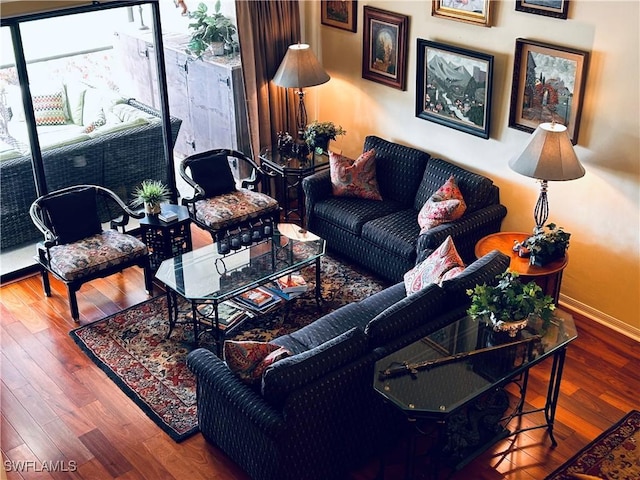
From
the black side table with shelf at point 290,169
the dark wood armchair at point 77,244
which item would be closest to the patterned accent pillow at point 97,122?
the dark wood armchair at point 77,244

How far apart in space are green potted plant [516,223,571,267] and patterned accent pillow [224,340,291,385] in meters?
2.18

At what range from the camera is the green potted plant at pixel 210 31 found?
7.54 metres

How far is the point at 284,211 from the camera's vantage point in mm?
7859

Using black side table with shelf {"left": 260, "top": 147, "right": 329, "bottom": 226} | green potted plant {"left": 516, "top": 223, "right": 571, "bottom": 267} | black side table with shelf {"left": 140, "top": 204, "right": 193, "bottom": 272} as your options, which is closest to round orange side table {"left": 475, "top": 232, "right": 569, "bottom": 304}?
green potted plant {"left": 516, "top": 223, "right": 571, "bottom": 267}

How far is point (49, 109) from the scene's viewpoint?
6469 millimetres

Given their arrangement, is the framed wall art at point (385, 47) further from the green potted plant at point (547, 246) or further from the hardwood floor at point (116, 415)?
the hardwood floor at point (116, 415)

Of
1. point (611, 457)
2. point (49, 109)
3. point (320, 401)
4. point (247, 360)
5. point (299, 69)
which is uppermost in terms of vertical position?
point (299, 69)

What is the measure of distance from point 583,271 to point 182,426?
3236 millimetres

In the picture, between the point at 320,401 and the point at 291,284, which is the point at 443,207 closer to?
the point at 291,284

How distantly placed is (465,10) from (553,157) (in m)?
1.58

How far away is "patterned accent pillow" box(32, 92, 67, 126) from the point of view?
6.36 m

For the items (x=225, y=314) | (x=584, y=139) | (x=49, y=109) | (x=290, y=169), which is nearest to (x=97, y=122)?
(x=49, y=109)

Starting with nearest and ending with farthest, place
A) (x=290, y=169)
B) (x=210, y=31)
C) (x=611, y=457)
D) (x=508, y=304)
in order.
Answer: (x=508, y=304)
(x=611, y=457)
(x=290, y=169)
(x=210, y=31)

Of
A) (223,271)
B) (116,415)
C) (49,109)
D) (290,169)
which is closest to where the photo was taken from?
(116,415)
